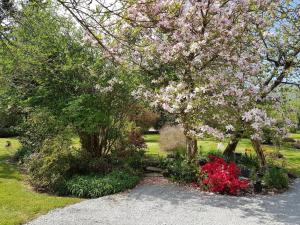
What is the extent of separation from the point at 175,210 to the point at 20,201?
3.52 m

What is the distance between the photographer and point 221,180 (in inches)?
384

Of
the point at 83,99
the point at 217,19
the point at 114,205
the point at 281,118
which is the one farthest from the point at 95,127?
the point at 281,118

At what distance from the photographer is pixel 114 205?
326 inches

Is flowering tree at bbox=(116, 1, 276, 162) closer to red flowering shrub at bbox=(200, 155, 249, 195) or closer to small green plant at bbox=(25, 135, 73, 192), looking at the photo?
red flowering shrub at bbox=(200, 155, 249, 195)

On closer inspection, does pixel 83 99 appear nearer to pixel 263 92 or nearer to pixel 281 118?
pixel 263 92

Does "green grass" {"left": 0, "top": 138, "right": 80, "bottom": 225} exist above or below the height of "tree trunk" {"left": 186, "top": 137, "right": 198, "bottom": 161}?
below

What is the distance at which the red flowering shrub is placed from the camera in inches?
382

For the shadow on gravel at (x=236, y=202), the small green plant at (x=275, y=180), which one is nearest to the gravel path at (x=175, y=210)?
the shadow on gravel at (x=236, y=202)

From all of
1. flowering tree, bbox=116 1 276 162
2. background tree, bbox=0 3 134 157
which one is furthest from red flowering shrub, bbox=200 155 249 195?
background tree, bbox=0 3 134 157

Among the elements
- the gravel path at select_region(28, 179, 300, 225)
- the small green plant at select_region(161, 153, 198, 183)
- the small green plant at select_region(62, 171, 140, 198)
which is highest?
the small green plant at select_region(161, 153, 198, 183)

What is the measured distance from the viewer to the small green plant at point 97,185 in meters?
9.19

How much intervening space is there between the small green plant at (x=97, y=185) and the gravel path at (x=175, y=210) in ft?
0.95

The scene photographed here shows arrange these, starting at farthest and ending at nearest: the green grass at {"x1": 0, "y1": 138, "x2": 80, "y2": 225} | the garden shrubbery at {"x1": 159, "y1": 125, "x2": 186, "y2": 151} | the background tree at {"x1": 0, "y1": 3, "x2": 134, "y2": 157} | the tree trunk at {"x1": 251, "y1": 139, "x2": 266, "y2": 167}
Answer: the garden shrubbery at {"x1": 159, "y1": 125, "x2": 186, "y2": 151}
the tree trunk at {"x1": 251, "y1": 139, "x2": 266, "y2": 167}
the background tree at {"x1": 0, "y1": 3, "x2": 134, "y2": 157}
the green grass at {"x1": 0, "y1": 138, "x2": 80, "y2": 225}

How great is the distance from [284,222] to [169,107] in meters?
3.86
